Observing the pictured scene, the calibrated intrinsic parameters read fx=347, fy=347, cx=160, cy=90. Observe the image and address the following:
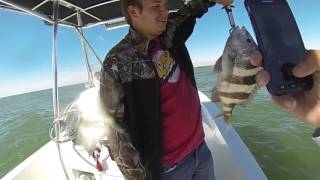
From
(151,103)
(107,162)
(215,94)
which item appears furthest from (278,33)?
(107,162)

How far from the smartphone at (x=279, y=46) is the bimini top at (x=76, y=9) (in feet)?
7.40

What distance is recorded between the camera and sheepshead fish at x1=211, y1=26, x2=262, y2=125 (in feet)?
4.19

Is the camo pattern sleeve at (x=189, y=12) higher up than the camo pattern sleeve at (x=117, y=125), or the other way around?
the camo pattern sleeve at (x=189, y=12)

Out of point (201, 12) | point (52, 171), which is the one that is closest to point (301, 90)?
point (201, 12)

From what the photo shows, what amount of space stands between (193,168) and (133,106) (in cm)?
59

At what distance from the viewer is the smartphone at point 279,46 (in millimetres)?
1092

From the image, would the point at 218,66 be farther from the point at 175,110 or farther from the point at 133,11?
the point at 133,11

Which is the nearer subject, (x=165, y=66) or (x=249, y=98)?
(x=249, y=98)

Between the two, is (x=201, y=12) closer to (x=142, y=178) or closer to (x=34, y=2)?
(x=142, y=178)

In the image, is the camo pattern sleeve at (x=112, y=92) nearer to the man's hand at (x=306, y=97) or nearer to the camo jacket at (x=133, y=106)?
the camo jacket at (x=133, y=106)

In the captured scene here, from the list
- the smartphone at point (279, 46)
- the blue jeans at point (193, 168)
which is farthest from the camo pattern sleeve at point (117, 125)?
the smartphone at point (279, 46)

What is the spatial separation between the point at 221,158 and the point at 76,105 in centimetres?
145

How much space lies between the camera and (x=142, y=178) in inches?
79.7

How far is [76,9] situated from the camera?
12.4 feet
